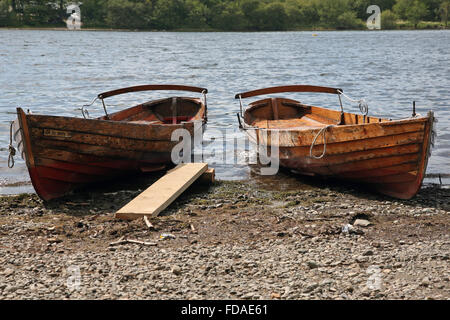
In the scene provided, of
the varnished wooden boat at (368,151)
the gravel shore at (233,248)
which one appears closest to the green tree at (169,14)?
the varnished wooden boat at (368,151)

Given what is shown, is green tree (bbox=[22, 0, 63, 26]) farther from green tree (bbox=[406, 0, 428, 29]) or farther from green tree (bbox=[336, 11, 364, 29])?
green tree (bbox=[406, 0, 428, 29])

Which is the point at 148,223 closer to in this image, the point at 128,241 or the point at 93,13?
the point at 128,241

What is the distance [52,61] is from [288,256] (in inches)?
1832

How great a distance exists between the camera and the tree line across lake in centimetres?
14338

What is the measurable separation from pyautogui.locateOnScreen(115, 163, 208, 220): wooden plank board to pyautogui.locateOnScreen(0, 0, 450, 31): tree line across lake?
136865mm

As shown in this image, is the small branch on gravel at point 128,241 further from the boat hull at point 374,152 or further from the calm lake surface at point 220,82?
the calm lake surface at point 220,82

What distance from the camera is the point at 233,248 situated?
7.49 meters

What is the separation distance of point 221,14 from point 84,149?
14403cm

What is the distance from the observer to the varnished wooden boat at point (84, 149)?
386 inches

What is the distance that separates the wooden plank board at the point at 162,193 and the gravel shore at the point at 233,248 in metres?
0.23

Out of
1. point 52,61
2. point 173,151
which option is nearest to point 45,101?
point 173,151

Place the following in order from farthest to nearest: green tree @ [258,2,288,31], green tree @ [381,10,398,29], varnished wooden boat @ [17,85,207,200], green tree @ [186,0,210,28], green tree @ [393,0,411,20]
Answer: green tree @ [393,0,411,20] < green tree @ [381,10,398,29] < green tree @ [258,2,288,31] < green tree @ [186,0,210,28] < varnished wooden boat @ [17,85,207,200]
